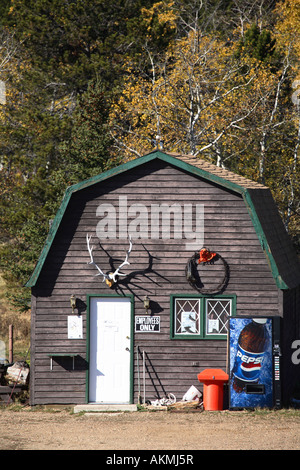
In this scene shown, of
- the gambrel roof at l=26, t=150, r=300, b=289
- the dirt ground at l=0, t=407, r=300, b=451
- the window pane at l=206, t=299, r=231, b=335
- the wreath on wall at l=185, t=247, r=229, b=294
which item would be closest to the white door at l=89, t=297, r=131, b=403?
the dirt ground at l=0, t=407, r=300, b=451

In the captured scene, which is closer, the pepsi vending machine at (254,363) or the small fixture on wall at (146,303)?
the pepsi vending machine at (254,363)

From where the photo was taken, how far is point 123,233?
1709cm

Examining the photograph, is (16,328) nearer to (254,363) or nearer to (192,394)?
(192,394)

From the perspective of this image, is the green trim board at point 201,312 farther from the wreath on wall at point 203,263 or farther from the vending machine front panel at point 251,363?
the vending machine front panel at point 251,363

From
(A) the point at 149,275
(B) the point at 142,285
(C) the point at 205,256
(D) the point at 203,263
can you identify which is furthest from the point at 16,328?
(C) the point at 205,256

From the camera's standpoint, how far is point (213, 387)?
1638 cm

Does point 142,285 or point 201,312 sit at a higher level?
point 142,285

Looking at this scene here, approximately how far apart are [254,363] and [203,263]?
2534 millimetres

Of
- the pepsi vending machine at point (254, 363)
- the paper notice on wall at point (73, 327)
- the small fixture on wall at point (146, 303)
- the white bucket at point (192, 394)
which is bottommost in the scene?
the white bucket at point (192, 394)

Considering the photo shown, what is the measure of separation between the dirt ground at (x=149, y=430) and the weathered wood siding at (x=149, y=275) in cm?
96

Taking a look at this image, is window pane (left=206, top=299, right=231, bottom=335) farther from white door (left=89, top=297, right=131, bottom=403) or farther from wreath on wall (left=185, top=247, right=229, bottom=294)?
white door (left=89, top=297, right=131, bottom=403)

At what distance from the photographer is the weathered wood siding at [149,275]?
16906 millimetres

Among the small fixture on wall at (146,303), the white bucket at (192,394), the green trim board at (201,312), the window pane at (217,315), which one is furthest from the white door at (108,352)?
the window pane at (217,315)

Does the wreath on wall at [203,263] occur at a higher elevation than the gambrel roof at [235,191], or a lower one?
lower
